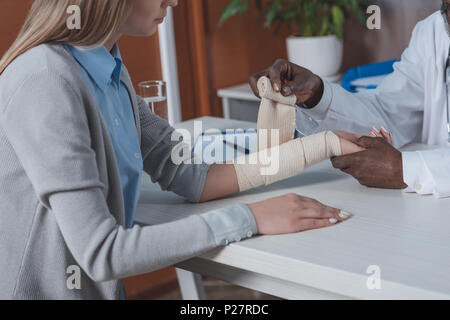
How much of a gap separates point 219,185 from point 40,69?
423mm

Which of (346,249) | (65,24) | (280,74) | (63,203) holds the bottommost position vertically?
(346,249)

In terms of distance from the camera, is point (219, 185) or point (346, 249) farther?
point (219, 185)

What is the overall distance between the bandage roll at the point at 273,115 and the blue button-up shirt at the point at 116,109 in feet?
0.86

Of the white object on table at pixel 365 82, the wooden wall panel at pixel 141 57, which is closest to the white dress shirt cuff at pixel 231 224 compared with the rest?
the white object on table at pixel 365 82

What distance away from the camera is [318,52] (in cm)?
242

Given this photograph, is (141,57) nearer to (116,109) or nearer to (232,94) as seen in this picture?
(232,94)

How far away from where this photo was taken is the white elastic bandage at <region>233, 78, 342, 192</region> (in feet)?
3.76

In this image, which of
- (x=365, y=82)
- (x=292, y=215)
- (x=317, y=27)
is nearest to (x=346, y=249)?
(x=292, y=215)

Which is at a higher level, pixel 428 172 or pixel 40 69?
pixel 40 69

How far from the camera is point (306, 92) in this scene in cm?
142

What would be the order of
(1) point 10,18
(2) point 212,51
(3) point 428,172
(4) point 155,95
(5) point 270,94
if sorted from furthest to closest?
(2) point 212,51
(1) point 10,18
(4) point 155,95
(5) point 270,94
(3) point 428,172

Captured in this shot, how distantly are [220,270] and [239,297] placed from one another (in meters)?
1.44

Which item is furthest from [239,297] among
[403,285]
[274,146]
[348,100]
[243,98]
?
[403,285]

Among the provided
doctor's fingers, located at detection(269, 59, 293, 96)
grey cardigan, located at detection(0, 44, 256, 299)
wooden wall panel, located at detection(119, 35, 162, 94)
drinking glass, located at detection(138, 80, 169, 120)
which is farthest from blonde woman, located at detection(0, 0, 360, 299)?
wooden wall panel, located at detection(119, 35, 162, 94)
